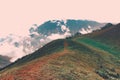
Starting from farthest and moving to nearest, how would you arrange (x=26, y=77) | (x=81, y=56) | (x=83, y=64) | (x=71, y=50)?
(x=71, y=50) < (x=81, y=56) < (x=83, y=64) < (x=26, y=77)

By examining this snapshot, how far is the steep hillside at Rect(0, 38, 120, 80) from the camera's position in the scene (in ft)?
424

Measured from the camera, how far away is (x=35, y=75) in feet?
420

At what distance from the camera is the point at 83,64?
498 feet

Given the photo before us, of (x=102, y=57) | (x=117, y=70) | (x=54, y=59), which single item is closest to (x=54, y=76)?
(x=54, y=59)

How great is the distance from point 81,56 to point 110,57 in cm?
1586

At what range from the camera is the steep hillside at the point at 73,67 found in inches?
5094

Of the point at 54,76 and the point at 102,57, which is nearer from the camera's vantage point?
the point at 54,76

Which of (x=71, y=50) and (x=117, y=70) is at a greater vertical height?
(x=71, y=50)

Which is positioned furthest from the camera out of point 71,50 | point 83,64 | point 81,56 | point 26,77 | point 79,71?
point 71,50

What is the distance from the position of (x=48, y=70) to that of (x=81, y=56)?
35159mm

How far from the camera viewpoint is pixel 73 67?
142m

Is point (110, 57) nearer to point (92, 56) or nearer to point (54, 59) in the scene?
point (92, 56)

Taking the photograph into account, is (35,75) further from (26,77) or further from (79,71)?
(79,71)

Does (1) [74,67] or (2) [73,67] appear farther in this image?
(2) [73,67]
